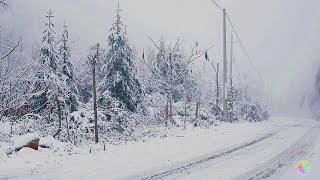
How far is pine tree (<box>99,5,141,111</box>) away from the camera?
30.0 meters

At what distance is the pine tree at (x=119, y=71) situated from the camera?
30.0 m

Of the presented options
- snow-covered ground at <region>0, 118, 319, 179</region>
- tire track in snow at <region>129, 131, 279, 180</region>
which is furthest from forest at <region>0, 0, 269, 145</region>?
tire track in snow at <region>129, 131, 279, 180</region>

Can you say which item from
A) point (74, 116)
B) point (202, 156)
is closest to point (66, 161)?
point (202, 156)

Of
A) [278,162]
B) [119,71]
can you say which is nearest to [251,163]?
[278,162]

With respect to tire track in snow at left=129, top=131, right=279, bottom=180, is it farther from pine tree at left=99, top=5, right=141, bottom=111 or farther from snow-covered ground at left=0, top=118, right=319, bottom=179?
pine tree at left=99, top=5, right=141, bottom=111

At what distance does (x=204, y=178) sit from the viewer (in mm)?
9266

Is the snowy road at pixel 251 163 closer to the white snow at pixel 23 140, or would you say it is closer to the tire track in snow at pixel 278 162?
the tire track in snow at pixel 278 162

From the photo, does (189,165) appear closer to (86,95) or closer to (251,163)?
(251,163)

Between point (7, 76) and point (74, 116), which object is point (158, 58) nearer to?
point (74, 116)

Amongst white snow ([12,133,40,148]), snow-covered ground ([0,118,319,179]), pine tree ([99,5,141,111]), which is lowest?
snow-covered ground ([0,118,319,179])

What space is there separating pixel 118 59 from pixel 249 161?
19601 millimetres

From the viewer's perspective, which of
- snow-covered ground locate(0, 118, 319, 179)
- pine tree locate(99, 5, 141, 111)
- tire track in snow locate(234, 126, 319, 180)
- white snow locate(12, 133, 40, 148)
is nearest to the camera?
tire track in snow locate(234, 126, 319, 180)

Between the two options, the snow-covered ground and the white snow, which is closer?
the snow-covered ground

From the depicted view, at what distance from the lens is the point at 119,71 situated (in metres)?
30.2
